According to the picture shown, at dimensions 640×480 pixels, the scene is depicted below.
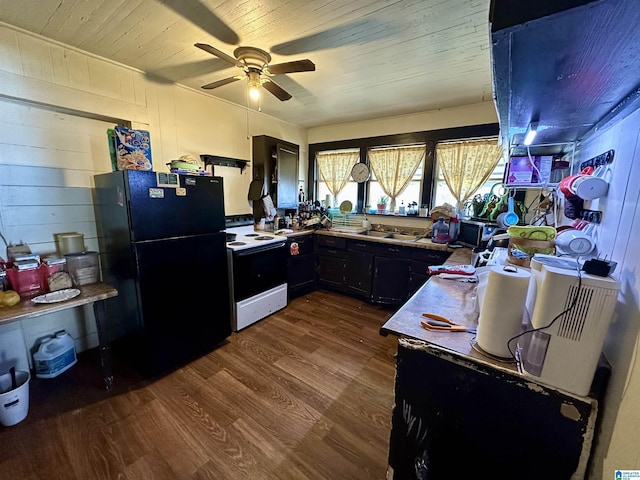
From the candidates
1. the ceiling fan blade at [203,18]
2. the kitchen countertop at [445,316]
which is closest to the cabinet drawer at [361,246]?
the kitchen countertop at [445,316]

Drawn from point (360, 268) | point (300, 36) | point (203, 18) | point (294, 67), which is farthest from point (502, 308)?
point (360, 268)

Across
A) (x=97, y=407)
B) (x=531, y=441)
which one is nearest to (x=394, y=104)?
(x=531, y=441)

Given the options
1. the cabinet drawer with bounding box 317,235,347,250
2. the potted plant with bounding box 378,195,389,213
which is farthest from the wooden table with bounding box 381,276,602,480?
the potted plant with bounding box 378,195,389,213

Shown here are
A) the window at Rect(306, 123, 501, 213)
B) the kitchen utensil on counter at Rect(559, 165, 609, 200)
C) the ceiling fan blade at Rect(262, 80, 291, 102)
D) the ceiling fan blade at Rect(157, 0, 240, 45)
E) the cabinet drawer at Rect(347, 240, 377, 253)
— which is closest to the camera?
the kitchen utensil on counter at Rect(559, 165, 609, 200)

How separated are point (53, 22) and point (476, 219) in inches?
150

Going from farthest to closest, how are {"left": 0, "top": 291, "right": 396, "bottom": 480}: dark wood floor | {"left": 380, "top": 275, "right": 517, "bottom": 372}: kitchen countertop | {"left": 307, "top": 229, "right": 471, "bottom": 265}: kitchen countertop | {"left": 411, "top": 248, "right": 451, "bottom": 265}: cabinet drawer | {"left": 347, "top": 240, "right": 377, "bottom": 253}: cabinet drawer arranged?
{"left": 347, "top": 240, "right": 377, "bottom": 253}: cabinet drawer
{"left": 411, "top": 248, "right": 451, "bottom": 265}: cabinet drawer
{"left": 307, "top": 229, "right": 471, "bottom": 265}: kitchen countertop
{"left": 0, "top": 291, "right": 396, "bottom": 480}: dark wood floor
{"left": 380, "top": 275, "right": 517, "bottom": 372}: kitchen countertop

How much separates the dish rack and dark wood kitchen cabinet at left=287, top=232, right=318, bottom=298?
50cm

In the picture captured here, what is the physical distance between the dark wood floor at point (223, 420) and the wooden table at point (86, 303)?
27 cm

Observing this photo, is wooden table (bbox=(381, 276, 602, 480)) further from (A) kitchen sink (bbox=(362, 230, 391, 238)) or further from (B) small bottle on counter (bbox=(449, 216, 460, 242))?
(A) kitchen sink (bbox=(362, 230, 391, 238))

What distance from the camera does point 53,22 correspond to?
1.62 m

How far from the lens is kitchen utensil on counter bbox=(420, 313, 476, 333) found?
3.41ft

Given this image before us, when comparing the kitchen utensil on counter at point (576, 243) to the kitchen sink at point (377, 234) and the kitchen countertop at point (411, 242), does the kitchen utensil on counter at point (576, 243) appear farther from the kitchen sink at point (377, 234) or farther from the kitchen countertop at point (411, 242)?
the kitchen sink at point (377, 234)

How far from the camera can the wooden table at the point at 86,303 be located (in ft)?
4.74

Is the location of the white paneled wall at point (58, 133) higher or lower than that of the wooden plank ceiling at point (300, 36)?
lower
